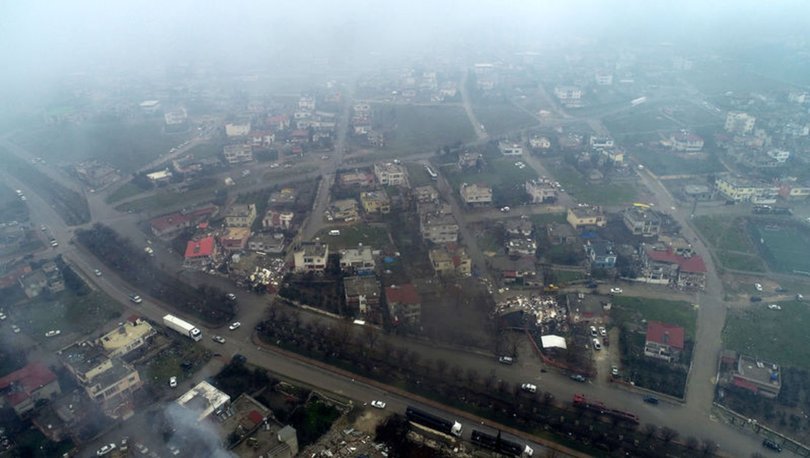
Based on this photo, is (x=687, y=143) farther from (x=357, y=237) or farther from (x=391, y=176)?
(x=357, y=237)

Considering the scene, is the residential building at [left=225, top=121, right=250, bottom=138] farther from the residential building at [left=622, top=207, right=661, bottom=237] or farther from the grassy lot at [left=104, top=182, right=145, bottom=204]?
the residential building at [left=622, top=207, right=661, bottom=237]

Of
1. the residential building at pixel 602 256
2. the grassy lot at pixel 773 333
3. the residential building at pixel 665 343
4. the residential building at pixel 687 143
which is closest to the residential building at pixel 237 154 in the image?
the residential building at pixel 602 256

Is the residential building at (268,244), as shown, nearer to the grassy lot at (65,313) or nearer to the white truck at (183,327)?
the white truck at (183,327)

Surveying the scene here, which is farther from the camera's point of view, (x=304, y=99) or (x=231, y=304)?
(x=304, y=99)

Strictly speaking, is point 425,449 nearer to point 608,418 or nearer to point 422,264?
point 608,418

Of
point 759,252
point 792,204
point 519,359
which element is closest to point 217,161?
point 519,359

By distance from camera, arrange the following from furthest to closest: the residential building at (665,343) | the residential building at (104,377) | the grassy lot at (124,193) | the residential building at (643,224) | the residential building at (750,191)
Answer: the grassy lot at (124,193), the residential building at (750,191), the residential building at (643,224), the residential building at (665,343), the residential building at (104,377)
